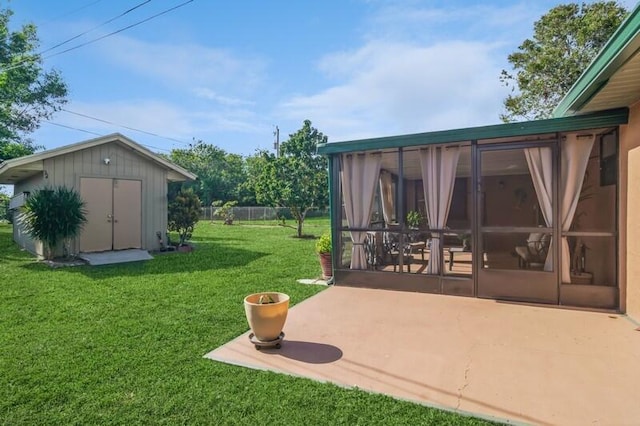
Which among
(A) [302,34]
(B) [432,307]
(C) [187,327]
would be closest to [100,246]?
(C) [187,327]

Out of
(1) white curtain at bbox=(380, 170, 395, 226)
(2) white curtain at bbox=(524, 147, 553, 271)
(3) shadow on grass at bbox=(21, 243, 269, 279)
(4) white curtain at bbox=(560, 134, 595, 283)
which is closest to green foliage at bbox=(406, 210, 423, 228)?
(1) white curtain at bbox=(380, 170, 395, 226)

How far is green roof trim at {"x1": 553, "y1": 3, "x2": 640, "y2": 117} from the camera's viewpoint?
2605mm

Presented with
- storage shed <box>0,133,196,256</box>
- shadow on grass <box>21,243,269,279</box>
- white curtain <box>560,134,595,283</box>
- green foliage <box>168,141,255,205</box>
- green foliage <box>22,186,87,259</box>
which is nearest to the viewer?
white curtain <box>560,134,595,283</box>

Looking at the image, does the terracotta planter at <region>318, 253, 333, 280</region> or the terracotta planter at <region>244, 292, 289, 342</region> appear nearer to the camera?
the terracotta planter at <region>244, 292, 289, 342</region>

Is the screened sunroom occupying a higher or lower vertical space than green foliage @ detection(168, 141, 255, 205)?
lower

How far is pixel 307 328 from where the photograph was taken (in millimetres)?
3965

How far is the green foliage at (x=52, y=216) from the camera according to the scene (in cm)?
787

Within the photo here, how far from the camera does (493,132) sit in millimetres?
4898

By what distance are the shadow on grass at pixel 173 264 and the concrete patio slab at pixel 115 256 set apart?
1.00 ft

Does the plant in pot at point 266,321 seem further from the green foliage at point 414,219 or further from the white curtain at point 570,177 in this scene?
the green foliage at point 414,219

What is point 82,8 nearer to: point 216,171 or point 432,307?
point 432,307

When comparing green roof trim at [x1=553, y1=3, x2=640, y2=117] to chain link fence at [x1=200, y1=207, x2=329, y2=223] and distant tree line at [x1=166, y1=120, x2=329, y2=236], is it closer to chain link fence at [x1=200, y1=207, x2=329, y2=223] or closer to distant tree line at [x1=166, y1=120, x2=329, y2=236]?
distant tree line at [x1=166, y1=120, x2=329, y2=236]

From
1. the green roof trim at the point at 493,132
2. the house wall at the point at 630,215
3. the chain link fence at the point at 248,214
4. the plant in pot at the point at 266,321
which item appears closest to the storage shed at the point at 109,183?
the green roof trim at the point at 493,132

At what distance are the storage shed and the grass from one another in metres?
2.98
